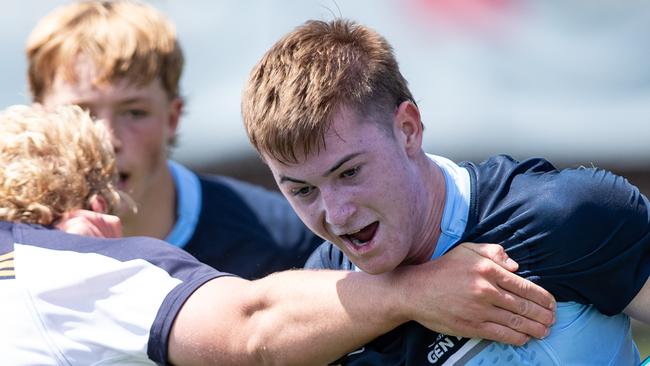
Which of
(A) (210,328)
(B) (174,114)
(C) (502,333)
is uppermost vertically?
(C) (502,333)

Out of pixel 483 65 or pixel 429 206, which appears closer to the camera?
pixel 429 206

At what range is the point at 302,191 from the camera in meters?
2.68

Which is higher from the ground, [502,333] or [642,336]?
[502,333]

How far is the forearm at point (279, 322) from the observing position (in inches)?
109

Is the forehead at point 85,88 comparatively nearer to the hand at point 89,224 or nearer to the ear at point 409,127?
the hand at point 89,224

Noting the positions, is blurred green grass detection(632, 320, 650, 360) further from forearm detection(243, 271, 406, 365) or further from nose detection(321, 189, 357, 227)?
nose detection(321, 189, 357, 227)

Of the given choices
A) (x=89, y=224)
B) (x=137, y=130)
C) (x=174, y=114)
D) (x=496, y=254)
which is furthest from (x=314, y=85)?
(x=174, y=114)

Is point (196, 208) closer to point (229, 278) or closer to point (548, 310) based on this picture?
point (229, 278)

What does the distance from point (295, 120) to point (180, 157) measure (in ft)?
18.5

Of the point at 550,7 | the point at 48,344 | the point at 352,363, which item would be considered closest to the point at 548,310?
the point at 352,363

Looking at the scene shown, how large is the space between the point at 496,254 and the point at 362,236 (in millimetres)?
307

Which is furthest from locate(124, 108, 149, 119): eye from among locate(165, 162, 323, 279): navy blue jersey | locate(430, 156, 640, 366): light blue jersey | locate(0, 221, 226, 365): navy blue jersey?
locate(430, 156, 640, 366): light blue jersey

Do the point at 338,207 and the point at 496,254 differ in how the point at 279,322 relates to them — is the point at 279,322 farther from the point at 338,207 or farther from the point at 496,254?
the point at 496,254

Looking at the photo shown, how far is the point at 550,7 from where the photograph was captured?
7406 millimetres
